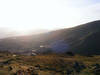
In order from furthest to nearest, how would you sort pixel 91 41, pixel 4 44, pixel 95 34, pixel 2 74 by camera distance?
pixel 4 44, pixel 95 34, pixel 91 41, pixel 2 74

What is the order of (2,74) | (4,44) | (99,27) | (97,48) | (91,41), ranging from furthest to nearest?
(4,44), (99,27), (91,41), (97,48), (2,74)

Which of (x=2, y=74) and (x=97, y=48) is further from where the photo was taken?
(x=97, y=48)

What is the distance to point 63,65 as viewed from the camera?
90.0ft

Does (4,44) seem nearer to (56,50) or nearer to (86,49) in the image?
(56,50)

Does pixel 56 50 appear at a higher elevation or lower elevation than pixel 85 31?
lower

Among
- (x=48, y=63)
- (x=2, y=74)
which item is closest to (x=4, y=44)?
(x=48, y=63)

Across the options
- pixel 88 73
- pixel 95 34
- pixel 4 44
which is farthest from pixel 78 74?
pixel 4 44

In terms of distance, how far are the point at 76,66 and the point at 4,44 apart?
242 feet

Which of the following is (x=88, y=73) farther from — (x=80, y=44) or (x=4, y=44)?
(x=4, y=44)

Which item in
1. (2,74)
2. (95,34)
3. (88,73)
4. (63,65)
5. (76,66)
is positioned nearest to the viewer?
(2,74)

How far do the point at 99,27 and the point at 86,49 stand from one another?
23914 millimetres

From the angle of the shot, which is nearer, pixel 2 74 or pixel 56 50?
pixel 2 74

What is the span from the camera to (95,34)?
69062 mm

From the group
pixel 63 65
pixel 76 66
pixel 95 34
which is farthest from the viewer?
pixel 95 34
